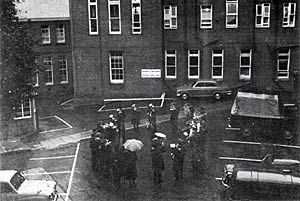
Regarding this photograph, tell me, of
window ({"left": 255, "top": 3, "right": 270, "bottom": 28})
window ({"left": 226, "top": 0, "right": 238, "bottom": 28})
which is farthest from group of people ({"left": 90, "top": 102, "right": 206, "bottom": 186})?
window ({"left": 255, "top": 3, "right": 270, "bottom": 28})

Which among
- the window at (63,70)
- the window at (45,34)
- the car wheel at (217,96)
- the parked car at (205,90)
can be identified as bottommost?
the car wheel at (217,96)

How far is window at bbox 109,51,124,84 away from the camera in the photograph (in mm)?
30875

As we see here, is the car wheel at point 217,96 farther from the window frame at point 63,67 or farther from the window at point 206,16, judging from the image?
the window frame at point 63,67

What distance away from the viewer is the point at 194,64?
31391mm

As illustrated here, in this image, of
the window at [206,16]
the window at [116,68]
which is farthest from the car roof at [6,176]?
the window at [206,16]

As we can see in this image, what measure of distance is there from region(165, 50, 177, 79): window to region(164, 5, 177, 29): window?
1.81 m

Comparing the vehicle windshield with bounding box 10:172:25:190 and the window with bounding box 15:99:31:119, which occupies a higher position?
the window with bounding box 15:99:31:119

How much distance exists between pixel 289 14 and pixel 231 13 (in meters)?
3.85

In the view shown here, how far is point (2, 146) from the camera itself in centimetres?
2317

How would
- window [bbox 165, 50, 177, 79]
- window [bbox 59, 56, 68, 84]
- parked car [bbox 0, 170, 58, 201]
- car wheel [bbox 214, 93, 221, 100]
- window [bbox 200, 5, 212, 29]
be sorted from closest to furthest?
parked car [bbox 0, 170, 58, 201]
car wheel [bbox 214, 93, 221, 100]
window [bbox 200, 5, 212, 29]
window [bbox 165, 50, 177, 79]
window [bbox 59, 56, 68, 84]

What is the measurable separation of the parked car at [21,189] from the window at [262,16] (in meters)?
20.1

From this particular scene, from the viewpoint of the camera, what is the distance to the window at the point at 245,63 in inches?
1217

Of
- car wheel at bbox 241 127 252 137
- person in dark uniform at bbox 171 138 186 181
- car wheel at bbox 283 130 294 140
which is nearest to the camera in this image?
person in dark uniform at bbox 171 138 186 181

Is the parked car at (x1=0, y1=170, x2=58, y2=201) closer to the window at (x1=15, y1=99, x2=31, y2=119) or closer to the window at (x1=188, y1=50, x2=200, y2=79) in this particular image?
the window at (x1=15, y1=99, x2=31, y2=119)
